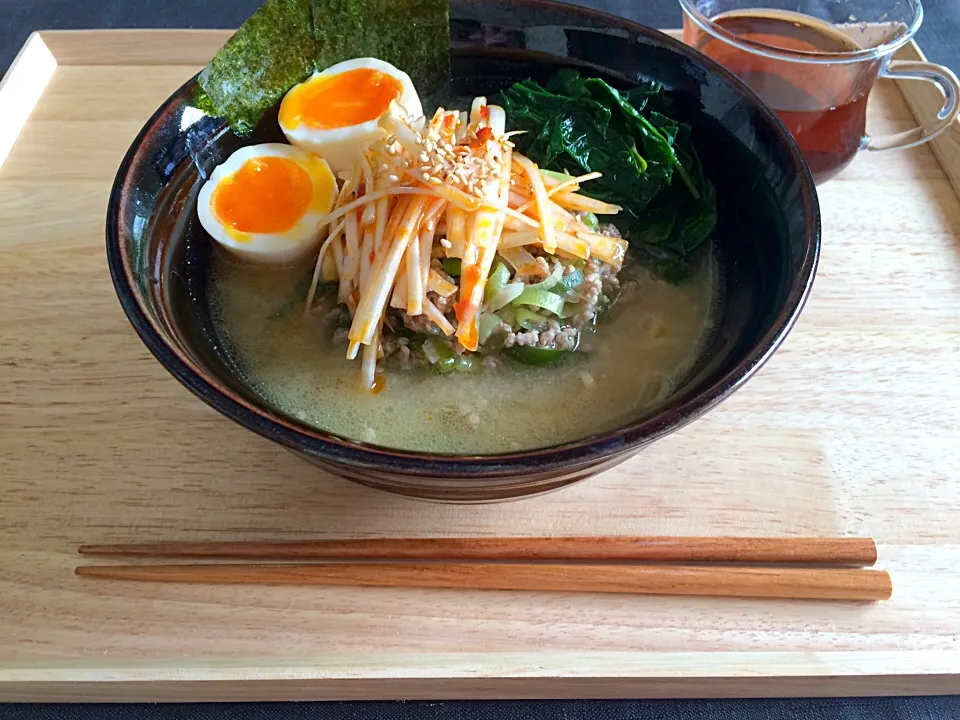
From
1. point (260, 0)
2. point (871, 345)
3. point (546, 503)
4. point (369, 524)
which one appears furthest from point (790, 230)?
point (260, 0)

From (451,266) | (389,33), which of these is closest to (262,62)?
(389,33)

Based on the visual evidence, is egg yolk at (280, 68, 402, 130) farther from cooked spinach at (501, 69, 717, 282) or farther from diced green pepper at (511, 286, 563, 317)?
diced green pepper at (511, 286, 563, 317)

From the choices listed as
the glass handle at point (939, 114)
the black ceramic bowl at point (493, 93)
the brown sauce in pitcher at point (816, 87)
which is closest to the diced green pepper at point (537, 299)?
the black ceramic bowl at point (493, 93)

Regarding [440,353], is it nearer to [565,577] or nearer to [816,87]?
[565,577]

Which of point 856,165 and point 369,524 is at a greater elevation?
point 856,165

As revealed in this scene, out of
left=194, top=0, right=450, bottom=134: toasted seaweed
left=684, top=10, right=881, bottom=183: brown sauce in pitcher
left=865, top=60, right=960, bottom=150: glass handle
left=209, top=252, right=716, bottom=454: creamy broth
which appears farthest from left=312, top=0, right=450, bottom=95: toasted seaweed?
left=865, top=60, right=960, bottom=150: glass handle

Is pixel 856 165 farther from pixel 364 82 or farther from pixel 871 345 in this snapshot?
pixel 364 82

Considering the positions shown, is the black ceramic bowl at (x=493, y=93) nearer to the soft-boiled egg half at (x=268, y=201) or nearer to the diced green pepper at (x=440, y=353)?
the soft-boiled egg half at (x=268, y=201)
